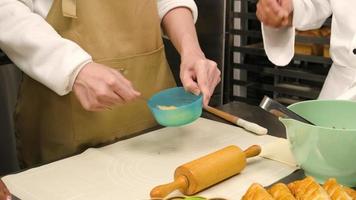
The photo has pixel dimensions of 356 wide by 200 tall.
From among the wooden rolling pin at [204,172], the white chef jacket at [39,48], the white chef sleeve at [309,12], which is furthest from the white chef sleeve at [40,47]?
the white chef sleeve at [309,12]

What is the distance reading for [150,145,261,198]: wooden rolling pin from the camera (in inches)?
27.5

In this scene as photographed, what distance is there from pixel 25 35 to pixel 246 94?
4.27 feet

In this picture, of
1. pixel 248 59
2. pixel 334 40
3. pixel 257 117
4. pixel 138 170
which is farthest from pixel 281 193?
pixel 248 59

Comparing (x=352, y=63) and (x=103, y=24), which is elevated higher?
(x=103, y=24)

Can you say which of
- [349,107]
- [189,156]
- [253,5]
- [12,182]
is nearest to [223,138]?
[189,156]

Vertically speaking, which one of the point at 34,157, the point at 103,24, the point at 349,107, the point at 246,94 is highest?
the point at 103,24

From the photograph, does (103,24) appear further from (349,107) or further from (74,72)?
(349,107)

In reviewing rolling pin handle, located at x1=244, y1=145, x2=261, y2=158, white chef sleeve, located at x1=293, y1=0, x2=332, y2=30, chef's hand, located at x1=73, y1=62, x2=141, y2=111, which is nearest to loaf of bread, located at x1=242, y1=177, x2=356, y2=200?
rolling pin handle, located at x1=244, y1=145, x2=261, y2=158

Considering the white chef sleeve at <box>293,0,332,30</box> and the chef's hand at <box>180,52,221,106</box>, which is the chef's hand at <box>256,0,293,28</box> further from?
the chef's hand at <box>180,52,221,106</box>

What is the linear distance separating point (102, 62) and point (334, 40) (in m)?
0.52

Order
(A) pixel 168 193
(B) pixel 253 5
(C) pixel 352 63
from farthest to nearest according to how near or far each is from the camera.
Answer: (B) pixel 253 5
(C) pixel 352 63
(A) pixel 168 193

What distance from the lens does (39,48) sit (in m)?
0.82

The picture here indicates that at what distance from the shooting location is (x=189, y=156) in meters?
0.87

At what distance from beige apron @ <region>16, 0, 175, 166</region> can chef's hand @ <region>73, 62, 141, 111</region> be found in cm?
12
